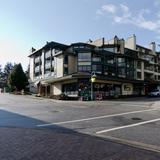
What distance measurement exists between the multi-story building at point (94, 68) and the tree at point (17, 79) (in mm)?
3222

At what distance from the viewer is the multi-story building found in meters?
49.2

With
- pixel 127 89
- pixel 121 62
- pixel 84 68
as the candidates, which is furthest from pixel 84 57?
pixel 127 89

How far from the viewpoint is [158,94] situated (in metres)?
56.5

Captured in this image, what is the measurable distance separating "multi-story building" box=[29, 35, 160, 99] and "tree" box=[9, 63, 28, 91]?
3222 millimetres

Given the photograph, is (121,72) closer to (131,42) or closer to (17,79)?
(131,42)

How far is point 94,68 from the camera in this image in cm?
5484

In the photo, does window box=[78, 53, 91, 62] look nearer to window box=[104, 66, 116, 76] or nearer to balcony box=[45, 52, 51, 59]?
window box=[104, 66, 116, 76]

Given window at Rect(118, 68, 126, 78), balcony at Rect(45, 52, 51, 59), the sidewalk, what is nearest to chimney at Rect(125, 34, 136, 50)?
window at Rect(118, 68, 126, 78)

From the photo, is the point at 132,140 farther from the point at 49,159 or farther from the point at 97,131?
the point at 49,159

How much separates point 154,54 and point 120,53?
23.1 metres

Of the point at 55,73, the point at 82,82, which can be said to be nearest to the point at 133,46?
the point at 55,73

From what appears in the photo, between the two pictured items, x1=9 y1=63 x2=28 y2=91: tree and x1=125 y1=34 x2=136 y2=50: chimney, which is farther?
x1=125 y1=34 x2=136 y2=50: chimney

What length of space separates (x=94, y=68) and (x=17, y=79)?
76.4ft

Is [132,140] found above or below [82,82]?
below
